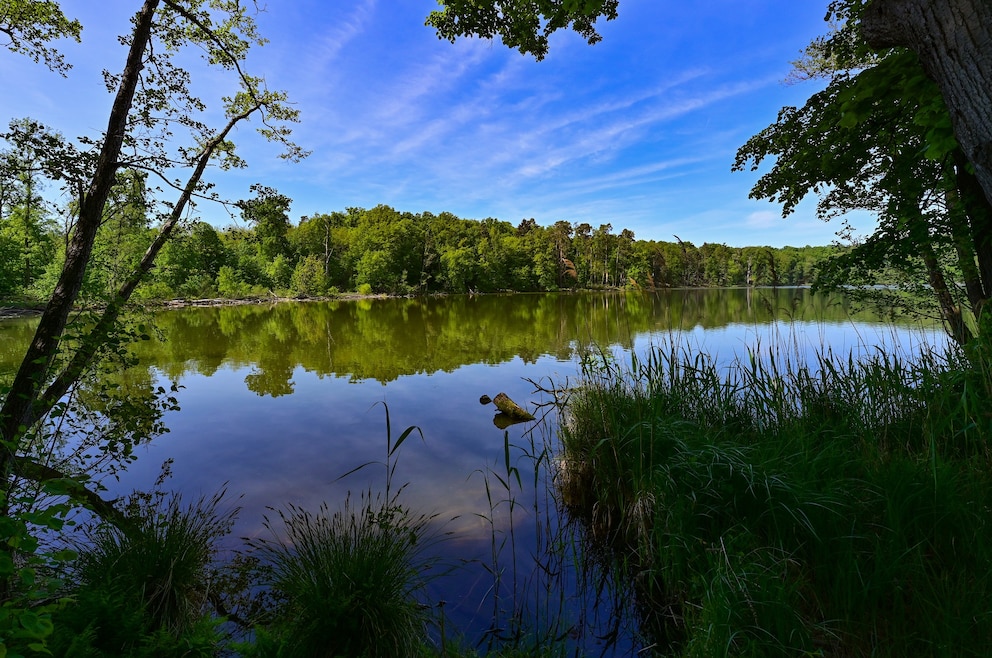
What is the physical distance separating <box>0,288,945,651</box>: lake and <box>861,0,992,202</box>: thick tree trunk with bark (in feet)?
7.12

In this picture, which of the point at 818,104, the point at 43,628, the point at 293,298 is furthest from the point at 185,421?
the point at 293,298

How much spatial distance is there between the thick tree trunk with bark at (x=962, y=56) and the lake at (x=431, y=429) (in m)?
2.17

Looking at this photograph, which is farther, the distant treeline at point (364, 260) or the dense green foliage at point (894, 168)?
the distant treeline at point (364, 260)

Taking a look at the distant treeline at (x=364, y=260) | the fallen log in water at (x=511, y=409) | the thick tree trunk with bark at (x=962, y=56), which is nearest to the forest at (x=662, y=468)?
the thick tree trunk with bark at (x=962, y=56)

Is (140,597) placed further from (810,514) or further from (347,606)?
(810,514)

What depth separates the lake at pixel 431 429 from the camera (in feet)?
11.8

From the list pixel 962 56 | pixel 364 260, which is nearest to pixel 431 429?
pixel 962 56

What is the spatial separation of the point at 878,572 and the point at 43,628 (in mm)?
3278

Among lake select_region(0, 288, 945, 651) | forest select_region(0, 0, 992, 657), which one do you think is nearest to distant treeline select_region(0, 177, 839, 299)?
lake select_region(0, 288, 945, 651)

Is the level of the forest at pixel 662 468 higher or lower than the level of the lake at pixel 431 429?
higher

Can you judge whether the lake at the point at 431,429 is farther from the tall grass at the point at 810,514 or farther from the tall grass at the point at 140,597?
the tall grass at the point at 140,597

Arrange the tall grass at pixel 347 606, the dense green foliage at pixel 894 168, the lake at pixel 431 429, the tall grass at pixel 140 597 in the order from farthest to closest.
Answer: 1. the lake at pixel 431 429
2. the dense green foliage at pixel 894 168
3. the tall grass at pixel 347 606
4. the tall grass at pixel 140 597

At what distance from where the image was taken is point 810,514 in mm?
2475

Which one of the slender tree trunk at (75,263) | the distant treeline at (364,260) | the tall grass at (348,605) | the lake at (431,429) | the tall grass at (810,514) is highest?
the distant treeline at (364,260)
